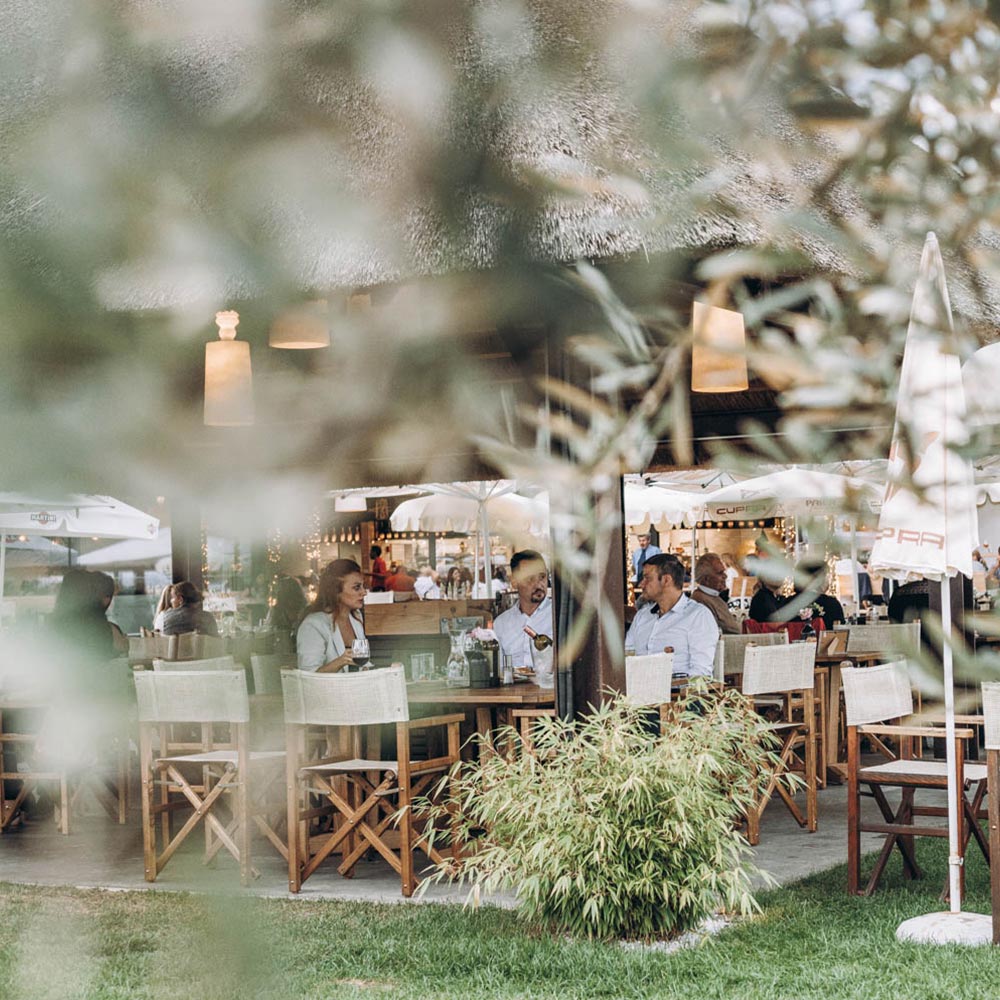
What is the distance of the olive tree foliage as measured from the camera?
0.41m

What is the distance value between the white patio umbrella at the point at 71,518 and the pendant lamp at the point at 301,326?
0.07 meters

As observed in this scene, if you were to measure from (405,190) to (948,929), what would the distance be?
15.5 ft

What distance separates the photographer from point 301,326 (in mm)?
478

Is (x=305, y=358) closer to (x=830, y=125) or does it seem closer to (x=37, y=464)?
(x=37, y=464)

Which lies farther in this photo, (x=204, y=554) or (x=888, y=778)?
(x=888, y=778)

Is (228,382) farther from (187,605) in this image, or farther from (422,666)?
(422,666)

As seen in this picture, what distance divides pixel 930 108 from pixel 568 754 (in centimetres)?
426

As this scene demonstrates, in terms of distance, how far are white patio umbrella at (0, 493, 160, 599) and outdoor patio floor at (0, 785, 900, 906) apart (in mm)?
114

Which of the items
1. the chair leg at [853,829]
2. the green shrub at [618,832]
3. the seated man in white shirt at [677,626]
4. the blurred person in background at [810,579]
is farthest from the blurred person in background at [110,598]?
the seated man in white shirt at [677,626]

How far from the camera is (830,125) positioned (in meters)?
0.56

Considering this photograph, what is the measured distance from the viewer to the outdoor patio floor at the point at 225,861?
1.72 ft

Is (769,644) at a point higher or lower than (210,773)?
higher

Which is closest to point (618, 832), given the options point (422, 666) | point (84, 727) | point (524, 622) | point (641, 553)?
point (422, 666)

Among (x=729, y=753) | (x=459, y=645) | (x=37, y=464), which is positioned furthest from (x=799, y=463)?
(x=459, y=645)
